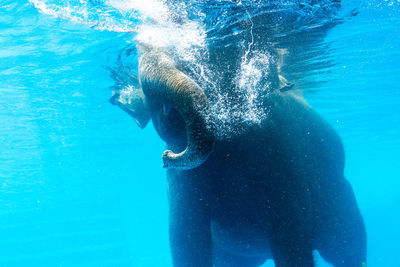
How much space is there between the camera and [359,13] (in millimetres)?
8078

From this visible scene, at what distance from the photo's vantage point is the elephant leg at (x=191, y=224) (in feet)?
13.3

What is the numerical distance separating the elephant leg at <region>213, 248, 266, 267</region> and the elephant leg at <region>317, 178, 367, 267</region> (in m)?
1.16

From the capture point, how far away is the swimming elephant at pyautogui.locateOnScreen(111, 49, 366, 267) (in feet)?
12.2

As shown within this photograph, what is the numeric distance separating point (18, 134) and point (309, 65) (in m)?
17.0

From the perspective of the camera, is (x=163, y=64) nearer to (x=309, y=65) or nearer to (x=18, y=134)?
(x=309, y=65)

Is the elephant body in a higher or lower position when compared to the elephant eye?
lower

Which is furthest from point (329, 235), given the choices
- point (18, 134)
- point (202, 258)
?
point (18, 134)

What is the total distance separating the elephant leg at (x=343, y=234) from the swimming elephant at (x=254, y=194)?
16mm

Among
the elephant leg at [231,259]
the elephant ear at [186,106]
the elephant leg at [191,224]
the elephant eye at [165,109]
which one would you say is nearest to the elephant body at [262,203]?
the elephant leg at [191,224]

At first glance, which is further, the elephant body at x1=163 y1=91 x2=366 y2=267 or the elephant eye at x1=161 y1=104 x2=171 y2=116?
the elephant body at x1=163 y1=91 x2=366 y2=267

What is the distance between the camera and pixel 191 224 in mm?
4109

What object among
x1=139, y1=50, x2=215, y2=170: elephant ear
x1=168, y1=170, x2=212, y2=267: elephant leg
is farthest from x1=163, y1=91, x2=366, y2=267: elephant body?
x1=139, y1=50, x2=215, y2=170: elephant ear

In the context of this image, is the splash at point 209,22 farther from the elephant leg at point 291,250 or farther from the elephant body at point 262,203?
the elephant leg at point 291,250

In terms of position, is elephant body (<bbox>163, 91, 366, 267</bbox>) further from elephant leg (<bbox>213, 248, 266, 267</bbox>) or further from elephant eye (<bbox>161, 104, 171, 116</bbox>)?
elephant eye (<bbox>161, 104, 171, 116</bbox>)
